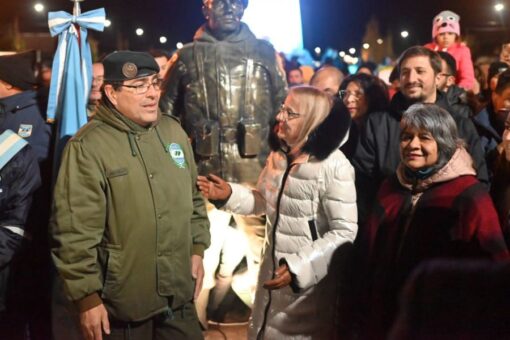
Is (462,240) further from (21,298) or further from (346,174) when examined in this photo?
(21,298)

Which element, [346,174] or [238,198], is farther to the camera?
[238,198]

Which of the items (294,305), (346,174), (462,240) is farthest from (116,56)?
(462,240)

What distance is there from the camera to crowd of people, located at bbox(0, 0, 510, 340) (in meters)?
3.27

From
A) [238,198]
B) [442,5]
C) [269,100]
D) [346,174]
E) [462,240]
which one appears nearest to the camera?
[462,240]

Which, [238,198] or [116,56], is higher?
[116,56]

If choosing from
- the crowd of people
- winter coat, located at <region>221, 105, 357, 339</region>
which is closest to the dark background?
the crowd of people

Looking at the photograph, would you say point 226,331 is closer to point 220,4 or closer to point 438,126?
point 220,4

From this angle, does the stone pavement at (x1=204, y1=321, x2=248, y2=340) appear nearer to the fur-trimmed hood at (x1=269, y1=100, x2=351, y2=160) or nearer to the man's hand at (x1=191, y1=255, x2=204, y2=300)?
the man's hand at (x1=191, y1=255, x2=204, y2=300)

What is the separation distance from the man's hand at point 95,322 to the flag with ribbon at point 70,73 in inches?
66.7

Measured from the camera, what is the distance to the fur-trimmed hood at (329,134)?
150 inches

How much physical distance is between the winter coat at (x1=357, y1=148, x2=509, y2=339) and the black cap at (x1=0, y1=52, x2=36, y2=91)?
270cm

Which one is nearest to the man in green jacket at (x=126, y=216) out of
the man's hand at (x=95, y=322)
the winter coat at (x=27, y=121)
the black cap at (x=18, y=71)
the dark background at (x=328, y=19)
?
the man's hand at (x=95, y=322)

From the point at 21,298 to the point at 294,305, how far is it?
1.80m

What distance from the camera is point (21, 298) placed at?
422 centimetres
